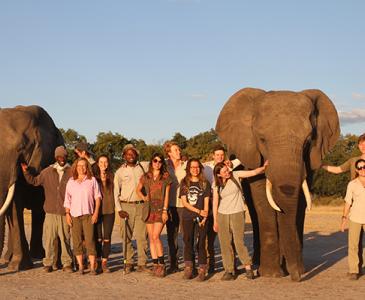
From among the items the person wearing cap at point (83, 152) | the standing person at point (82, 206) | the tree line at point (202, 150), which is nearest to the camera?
the standing person at point (82, 206)

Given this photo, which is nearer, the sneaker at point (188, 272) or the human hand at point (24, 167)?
the sneaker at point (188, 272)

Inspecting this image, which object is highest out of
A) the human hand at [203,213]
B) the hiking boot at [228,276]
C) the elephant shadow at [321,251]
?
the human hand at [203,213]

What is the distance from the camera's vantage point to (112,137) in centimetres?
5328

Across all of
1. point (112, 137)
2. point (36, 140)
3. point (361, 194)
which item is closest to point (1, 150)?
point (36, 140)

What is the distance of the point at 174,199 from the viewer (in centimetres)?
1253

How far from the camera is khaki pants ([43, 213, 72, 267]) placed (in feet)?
41.7

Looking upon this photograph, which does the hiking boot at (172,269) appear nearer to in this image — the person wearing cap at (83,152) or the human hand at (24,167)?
the person wearing cap at (83,152)

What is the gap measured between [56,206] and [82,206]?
75cm

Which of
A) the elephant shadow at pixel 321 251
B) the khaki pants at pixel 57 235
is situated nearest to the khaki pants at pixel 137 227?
the khaki pants at pixel 57 235

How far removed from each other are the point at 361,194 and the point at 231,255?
2.37m

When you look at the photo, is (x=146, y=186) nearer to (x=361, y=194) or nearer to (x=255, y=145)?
(x=255, y=145)

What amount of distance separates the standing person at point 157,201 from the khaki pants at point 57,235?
5.48ft

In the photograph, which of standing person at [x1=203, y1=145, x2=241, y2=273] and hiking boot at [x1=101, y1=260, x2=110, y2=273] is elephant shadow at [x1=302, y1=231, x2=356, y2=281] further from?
hiking boot at [x1=101, y1=260, x2=110, y2=273]

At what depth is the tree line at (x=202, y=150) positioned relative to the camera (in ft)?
149
